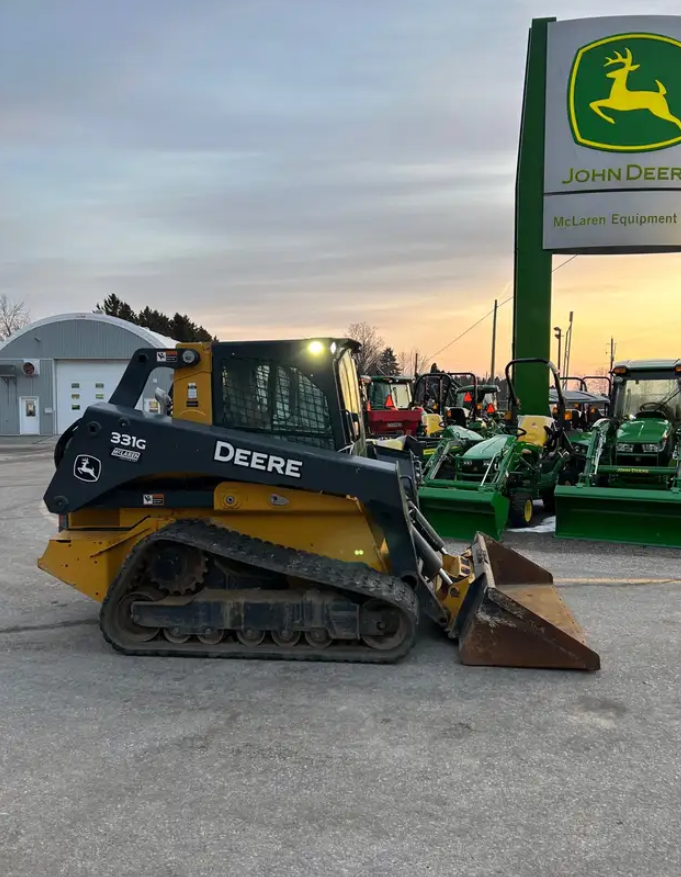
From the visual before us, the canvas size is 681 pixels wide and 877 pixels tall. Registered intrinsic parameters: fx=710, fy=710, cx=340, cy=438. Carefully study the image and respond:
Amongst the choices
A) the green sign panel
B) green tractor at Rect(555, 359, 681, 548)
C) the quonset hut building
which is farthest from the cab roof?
the quonset hut building

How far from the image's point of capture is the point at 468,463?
1028cm

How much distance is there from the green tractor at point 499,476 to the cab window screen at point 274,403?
14.2ft

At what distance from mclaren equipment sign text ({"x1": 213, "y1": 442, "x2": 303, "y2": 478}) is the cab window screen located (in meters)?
0.33

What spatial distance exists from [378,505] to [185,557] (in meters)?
1.40

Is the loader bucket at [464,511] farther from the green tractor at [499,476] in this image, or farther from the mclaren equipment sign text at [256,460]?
the mclaren equipment sign text at [256,460]

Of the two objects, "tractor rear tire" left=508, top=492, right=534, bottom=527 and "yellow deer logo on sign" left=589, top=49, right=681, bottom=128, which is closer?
"tractor rear tire" left=508, top=492, right=534, bottom=527

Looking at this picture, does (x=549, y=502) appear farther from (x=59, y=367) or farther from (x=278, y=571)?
(x=59, y=367)

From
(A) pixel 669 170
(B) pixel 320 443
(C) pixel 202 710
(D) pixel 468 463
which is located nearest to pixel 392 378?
(A) pixel 669 170

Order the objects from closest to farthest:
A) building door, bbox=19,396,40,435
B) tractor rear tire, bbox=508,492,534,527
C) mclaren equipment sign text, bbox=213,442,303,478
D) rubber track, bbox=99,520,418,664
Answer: rubber track, bbox=99,520,418,664 < mclaren equipment sign text, bbox=213,442,303,478 < tractor rear tire, bbox=508,492,534,527 < building door, bbox=19,396,40,435

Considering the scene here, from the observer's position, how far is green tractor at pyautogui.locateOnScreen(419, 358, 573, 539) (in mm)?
9148

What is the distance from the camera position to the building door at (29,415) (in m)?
33.2

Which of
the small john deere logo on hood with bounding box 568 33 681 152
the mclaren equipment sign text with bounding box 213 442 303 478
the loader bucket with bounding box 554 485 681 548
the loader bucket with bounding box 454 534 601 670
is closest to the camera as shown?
the loader bucket with bounding box 454 534 601 670

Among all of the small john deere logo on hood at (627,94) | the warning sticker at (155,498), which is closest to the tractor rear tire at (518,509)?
the warning sticker at (155,498)

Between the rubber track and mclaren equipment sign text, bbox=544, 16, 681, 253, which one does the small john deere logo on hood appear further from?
the rubber track
